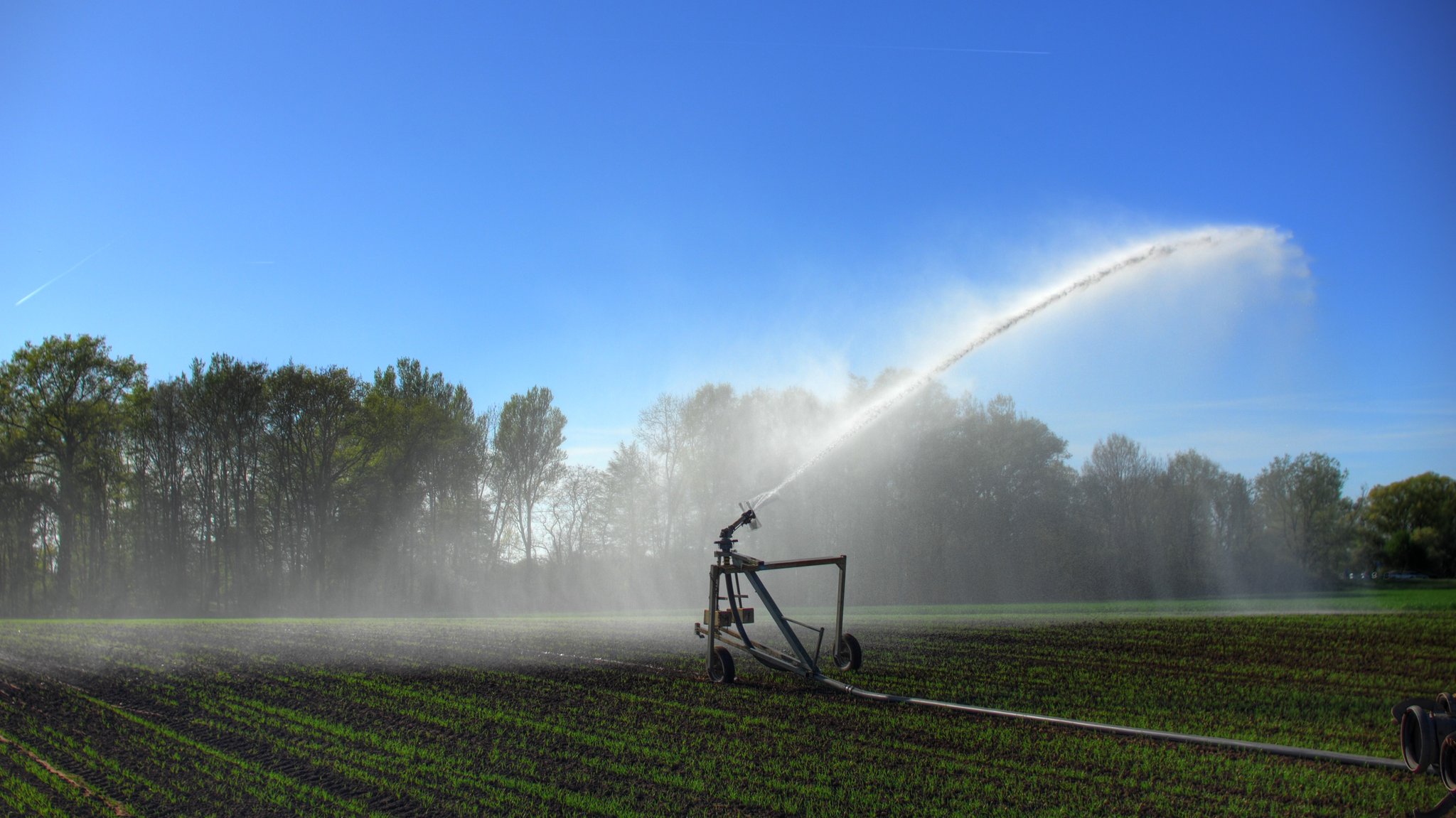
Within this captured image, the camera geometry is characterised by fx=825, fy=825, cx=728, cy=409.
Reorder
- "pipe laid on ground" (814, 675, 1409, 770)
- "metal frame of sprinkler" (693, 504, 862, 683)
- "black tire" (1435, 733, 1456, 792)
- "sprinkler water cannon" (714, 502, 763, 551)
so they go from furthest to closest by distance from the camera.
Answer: "sprinkler water cannon" (714, 502, 763, 551)
"metal frame of sprinkler" (693, 504, 862, 683)
"pipe laid on ground" (814, 675, 1409, 770)
"black tire" (1435, 733, 1456, 792)

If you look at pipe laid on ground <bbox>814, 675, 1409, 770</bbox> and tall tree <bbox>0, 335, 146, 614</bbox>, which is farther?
tall tree <bbox>0, 335, 146, 614</bbox>

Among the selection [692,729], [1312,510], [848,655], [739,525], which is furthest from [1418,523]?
[692,729]

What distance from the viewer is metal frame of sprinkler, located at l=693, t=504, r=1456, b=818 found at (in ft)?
16.2

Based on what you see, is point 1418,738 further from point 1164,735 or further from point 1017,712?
point 1017,712

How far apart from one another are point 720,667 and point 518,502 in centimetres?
4520

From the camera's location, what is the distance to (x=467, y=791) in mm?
6285

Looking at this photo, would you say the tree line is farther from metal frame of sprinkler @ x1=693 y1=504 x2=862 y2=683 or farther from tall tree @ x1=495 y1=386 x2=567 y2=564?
metal frame of sprinkler @ x1=693 y1=504 x2=862 y2=683

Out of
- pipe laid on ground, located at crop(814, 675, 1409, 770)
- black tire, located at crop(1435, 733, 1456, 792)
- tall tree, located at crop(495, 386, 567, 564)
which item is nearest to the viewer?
black tire, located at crop(1435, 733, 1456, 792)

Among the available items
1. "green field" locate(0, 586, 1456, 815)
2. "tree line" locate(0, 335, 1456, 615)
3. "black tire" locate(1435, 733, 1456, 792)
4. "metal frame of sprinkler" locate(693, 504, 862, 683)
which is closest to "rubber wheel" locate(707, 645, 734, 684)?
"metal frame of sprinkler" locate(693, 504, 862, 683)

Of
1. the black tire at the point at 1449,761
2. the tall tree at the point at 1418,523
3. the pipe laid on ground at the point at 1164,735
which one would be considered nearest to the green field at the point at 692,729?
the pipe laid on ground at the point at 1164,735

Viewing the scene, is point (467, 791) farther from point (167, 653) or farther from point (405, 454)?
point (405, 454)

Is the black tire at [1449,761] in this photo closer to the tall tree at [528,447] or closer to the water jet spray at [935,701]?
the water jet spray at [935,701]

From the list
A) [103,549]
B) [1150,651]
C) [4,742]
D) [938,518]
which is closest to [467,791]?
[4,742]

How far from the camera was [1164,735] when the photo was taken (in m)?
7.70
